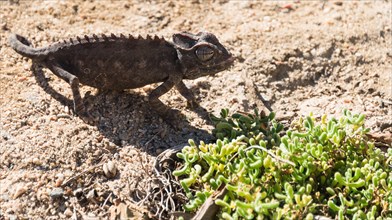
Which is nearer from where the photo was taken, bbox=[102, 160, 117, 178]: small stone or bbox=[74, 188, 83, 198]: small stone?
bbox=[74, 188, 83, 198]: small stone

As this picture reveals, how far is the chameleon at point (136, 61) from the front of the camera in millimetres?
4738

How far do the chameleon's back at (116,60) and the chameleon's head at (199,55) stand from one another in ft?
0.27

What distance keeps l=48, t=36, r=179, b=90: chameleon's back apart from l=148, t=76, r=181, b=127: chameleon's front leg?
0.07 m

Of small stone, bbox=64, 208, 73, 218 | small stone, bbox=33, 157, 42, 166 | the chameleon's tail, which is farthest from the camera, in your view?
the chameleon's tail

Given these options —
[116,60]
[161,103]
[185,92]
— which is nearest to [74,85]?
[116,60]

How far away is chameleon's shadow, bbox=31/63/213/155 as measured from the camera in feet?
15.1

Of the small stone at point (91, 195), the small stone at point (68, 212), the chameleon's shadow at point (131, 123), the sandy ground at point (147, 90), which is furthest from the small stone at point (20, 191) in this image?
the chameleon's shadow at point (131, 123)

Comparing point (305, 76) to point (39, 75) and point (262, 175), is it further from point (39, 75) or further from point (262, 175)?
point (39, 75)

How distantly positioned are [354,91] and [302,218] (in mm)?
2073

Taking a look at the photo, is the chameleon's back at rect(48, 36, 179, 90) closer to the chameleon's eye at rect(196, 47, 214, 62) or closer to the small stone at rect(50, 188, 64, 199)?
the chameleon's eye at rect(196, 47, 214, 62)

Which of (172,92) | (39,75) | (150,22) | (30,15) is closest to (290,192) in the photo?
(172,92)

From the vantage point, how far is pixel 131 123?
4746mm

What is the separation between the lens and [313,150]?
4008 millimetres

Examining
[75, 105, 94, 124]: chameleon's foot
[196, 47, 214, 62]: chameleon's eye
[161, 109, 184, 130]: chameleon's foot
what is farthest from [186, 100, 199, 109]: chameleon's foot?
[75, 105, 94, 124]: chameleon's foot
